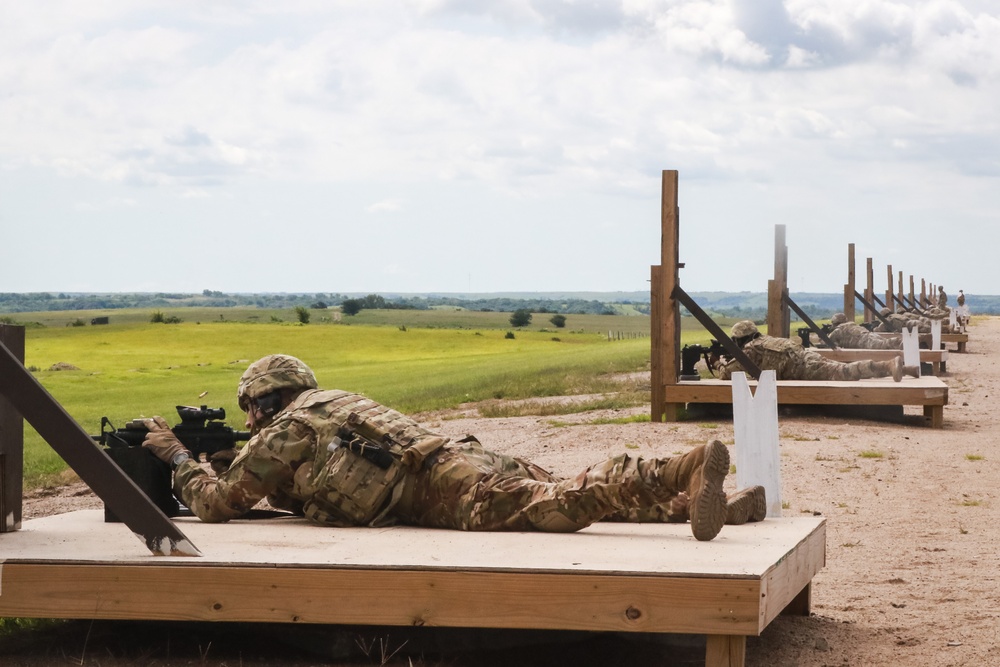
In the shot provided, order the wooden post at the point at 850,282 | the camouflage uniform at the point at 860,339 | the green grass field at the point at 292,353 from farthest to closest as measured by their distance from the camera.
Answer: the wooden post at the point at 850,282
the camouflage uniform at the point at 860,339
the green grass field at the point at 292,353

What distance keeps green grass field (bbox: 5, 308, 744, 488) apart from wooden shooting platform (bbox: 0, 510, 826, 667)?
905 cm

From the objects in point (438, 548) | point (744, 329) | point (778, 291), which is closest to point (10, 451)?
→ point (438, 548)

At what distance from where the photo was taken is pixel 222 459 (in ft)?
23.9

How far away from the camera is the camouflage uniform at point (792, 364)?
18.3 metres

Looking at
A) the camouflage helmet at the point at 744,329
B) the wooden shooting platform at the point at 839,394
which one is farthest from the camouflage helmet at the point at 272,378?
the camouflage helmet at the point at 744,329

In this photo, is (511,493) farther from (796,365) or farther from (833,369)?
(833,369)

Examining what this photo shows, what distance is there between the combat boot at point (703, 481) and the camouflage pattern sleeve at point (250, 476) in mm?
1837

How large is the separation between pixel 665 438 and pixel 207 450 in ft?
28.5

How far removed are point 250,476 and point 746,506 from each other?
8.41ft

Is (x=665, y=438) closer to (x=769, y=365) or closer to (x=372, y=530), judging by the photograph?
(x=769, y=365)

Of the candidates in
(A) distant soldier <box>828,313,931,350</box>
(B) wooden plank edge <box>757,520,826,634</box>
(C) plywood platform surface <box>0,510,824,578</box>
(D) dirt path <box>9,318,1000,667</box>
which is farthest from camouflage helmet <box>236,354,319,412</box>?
(A) distant soldier <box>828,313,931,350</box>

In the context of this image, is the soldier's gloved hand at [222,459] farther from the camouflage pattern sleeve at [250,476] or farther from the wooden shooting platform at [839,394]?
the wooden shooting platform at [839,394]

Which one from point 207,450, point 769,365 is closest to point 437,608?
point 207,450

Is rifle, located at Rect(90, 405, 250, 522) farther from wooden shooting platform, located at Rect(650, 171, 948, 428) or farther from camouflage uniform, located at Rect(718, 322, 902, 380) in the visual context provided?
camouflage uniform, located at Rect(718, 322, 902, 380)
